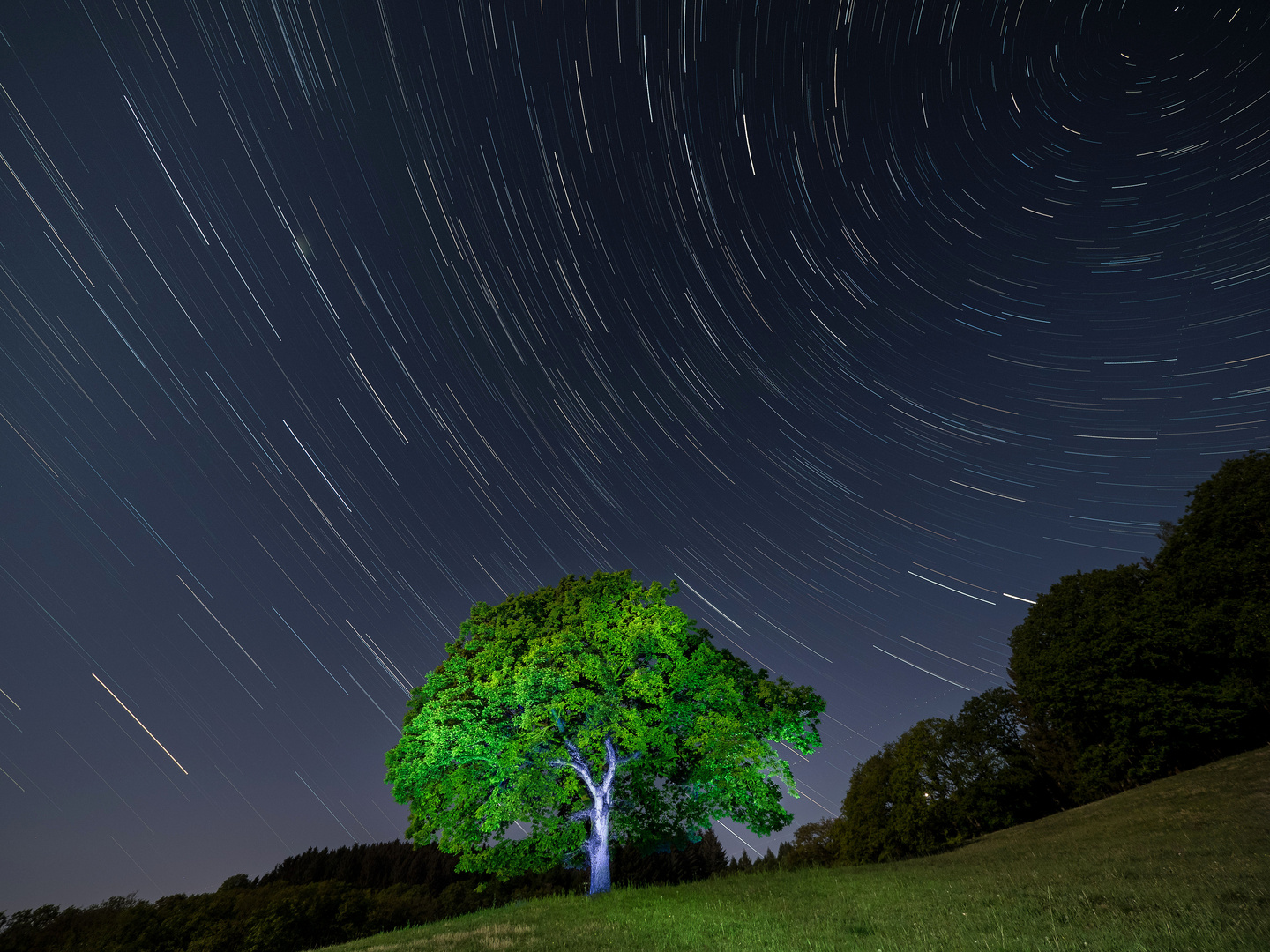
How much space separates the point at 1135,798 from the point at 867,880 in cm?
1939

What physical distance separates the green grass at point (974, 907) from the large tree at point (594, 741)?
2.87m

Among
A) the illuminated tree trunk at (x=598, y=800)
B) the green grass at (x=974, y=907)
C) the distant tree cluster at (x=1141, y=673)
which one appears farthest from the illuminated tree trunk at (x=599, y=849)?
the distant tree cluster at (x=1141, y=673)

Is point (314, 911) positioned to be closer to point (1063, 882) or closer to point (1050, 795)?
point (1063, 882)

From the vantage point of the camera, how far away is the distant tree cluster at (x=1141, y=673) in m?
32.3

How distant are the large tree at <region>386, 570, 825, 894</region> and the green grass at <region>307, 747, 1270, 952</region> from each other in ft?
9.40

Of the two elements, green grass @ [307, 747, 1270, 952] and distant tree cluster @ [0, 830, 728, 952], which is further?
distant tree cluster @ [0, 830, 728, 952]

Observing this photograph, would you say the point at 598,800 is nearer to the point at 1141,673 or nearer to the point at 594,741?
the point at 594,741

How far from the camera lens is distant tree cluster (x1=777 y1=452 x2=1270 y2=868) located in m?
32.3

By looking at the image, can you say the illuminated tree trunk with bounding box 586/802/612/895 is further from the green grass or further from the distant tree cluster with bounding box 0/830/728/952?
the green grass

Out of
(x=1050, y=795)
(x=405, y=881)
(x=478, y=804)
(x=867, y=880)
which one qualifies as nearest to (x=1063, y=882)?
(x=867, y=880)

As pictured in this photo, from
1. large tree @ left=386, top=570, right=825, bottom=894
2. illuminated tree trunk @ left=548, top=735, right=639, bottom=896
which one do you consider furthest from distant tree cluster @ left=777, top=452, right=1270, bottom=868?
illuminated tree trunk @ left=548, top=735, right=639, bottom=896

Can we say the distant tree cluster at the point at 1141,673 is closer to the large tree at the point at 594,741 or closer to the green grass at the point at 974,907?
the green grass at the point at 974,907

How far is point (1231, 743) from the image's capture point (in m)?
32.4

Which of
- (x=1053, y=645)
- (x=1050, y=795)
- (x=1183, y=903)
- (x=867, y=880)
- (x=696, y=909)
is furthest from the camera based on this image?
(x=1050, y=795)
